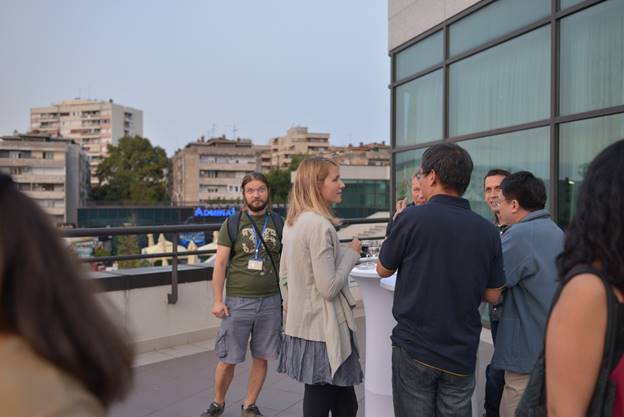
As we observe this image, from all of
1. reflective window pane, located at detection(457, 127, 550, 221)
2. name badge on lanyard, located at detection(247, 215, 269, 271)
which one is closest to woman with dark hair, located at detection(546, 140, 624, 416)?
name badge on lanyard, located at detection(247, 215, 269, 271)

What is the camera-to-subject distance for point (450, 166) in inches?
100

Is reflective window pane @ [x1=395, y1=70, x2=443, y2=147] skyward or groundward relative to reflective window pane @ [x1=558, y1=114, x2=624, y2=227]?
skyward

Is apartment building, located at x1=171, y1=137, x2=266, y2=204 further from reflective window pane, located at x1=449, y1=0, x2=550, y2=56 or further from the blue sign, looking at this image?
reflective window pane, located at x1=449, y1=0, x2=550, y2=56

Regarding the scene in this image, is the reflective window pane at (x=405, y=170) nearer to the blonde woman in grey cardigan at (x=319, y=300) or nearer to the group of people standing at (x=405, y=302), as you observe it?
the group of people standing at (x=405, y=302)

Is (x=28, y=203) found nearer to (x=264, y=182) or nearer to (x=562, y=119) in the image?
(x=264, y=182)

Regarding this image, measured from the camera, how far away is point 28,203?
40.0 inches

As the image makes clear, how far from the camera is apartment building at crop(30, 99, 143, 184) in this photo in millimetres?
151375

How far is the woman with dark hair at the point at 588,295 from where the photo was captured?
1317 millimetres

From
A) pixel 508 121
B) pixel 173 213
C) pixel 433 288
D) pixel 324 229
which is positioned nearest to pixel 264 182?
pixel 324 229

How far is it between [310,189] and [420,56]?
23.6 feet

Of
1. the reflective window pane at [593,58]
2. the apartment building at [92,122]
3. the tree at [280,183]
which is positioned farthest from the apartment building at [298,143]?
the reflective window pane at [593,58]

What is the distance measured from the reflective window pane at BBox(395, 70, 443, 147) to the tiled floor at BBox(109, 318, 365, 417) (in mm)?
4869

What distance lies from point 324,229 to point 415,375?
0.92 meters

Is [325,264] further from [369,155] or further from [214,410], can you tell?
[369,155]
